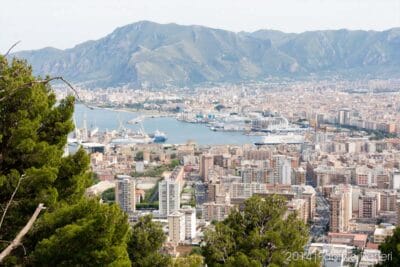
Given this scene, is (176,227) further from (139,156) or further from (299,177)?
(139,156)

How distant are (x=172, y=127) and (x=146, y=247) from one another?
2010 centimetres

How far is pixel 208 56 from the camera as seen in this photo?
151 ft

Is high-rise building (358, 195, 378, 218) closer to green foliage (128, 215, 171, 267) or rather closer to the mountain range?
green foliage (128, 215, 171, 267)

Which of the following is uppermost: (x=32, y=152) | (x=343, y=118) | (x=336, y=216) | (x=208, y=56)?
(x=208, y=56)

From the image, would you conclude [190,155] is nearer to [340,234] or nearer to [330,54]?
[340,234]

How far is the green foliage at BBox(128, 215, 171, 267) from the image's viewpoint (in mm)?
2732

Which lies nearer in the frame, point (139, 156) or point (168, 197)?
point (168, 197)

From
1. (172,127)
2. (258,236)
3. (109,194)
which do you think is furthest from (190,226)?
(172,127)

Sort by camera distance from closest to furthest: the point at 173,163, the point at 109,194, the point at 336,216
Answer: the point at 336,216 < the point at 109,194 < the point at 173,163

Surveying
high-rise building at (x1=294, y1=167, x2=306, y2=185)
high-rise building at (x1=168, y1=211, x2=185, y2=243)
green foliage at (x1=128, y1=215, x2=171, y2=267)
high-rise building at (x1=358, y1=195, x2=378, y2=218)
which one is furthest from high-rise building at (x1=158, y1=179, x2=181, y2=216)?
green foliage at (x1=128, y1=215, x2=171, y2=267)

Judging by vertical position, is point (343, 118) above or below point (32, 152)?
below

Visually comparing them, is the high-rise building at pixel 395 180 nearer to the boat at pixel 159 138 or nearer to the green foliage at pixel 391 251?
the boat at pixel 159 138

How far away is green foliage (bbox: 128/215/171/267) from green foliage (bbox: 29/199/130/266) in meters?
1.18

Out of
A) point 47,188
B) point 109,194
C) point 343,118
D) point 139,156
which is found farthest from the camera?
point 343,118
